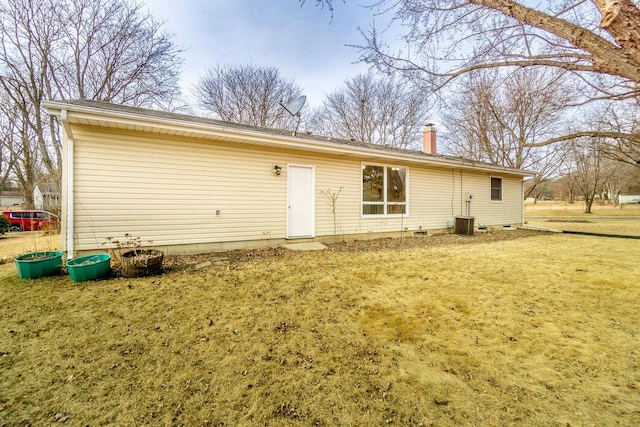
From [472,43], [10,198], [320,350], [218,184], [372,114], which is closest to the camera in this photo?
[320,350]

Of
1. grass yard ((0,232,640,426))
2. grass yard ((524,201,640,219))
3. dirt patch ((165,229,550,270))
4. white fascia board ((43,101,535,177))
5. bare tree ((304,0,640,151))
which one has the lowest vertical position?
grass yard ((0,232,640,426))

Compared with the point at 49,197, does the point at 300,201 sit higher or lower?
lower

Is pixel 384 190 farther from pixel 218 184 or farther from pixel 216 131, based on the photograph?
pixel 216 131

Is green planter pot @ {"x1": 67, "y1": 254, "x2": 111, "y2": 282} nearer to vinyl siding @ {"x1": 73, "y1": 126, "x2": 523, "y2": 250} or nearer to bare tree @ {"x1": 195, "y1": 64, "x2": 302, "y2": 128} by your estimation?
vinyl siding @ {"x1": 73, "y1": 126, "x2": 523, "y2": 250}

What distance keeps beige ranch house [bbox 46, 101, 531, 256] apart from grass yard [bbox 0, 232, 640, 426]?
5.31 feet

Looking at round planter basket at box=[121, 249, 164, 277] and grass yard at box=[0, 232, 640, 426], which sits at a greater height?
round planter basket at box=[121, 249, 164, 277]

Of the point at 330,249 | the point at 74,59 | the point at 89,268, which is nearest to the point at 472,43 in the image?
the point at 330,249

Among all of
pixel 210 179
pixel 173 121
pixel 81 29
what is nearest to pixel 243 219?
Result: pixel 210 179

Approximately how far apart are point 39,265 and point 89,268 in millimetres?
854

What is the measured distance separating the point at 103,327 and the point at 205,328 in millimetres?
1035

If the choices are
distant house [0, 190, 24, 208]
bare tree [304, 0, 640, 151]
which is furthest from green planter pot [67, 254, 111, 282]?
distant house [0, 190, 24, 208]

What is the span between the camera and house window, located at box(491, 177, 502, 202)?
11.5m

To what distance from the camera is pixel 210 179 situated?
5863 millimetres

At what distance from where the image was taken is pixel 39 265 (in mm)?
3934
